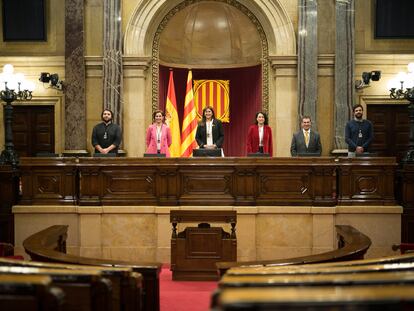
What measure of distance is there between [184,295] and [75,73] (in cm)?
680

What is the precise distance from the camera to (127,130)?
1185cm

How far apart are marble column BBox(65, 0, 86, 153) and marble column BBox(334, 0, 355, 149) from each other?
16.3 ft

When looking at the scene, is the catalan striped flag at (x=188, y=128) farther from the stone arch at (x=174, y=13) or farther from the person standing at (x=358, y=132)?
the person standing at (x=358, y=132)

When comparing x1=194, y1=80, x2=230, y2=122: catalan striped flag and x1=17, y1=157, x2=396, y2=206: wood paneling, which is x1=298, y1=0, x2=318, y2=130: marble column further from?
x1=17, y1=157, x2=396, y2=206: wood paneling

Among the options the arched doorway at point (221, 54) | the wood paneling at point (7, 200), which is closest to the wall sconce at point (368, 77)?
the arched doorway at point (221, 54)

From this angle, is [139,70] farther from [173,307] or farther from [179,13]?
[173,307]

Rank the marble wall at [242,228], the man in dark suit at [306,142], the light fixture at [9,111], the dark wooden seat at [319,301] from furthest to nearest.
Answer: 1. the light fixture at [9,111]
2. the man in dark suit at [306,142]
3. the marble wall at [242,228]
4. the dark wooden seat at [319,301]

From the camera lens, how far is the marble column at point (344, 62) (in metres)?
11.6

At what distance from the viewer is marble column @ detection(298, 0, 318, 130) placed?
11.6 meters

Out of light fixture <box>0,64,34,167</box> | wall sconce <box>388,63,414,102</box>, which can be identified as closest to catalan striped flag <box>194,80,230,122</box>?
wall sconce <box>388,63,414,102</box>

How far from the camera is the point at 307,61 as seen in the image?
1161 cm

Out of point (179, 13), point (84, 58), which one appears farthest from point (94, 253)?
point (179, 13)

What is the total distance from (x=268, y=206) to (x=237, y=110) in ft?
A: 21.5

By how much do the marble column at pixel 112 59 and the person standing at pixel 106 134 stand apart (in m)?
2.83
